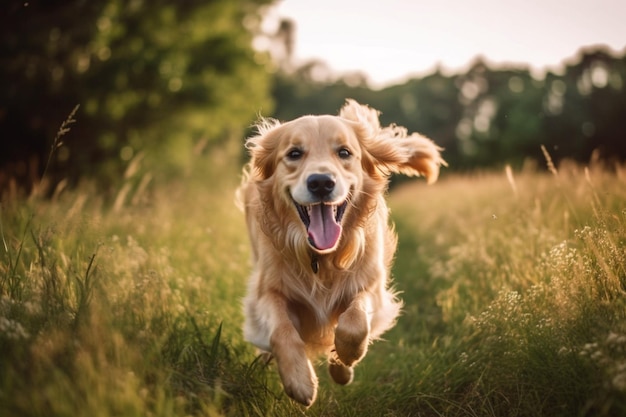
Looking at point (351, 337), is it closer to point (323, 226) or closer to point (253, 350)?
point (323, 226)

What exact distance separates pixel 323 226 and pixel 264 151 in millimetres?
910

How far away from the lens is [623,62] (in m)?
20.0

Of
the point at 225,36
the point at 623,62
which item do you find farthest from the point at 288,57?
the point at 225,36

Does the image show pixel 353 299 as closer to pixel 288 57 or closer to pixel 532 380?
pixel 532 380

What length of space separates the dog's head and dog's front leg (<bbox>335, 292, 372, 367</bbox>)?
0.41 m

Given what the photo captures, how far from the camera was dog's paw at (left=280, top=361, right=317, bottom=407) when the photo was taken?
2719 mm

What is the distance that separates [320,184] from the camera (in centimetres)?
315

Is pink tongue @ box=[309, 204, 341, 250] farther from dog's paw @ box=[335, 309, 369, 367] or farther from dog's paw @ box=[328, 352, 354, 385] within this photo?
dog's paw @ box=[328, 352, 354, 385]

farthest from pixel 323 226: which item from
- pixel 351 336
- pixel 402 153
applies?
pixel 402 153

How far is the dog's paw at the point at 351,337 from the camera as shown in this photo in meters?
2.99

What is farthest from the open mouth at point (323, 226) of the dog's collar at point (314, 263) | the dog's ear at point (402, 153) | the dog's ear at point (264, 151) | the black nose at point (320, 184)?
the dog's ear at point (402, 153)

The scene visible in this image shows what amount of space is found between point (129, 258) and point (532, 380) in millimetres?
2613

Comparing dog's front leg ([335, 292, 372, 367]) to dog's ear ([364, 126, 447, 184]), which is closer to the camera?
dog's front leg ([335, 292, 372, 367])

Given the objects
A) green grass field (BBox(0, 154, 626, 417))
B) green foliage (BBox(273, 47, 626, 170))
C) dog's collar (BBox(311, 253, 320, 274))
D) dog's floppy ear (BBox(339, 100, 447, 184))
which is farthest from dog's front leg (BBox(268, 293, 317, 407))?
green foliage (BBox(273, 47, 626, 170))
